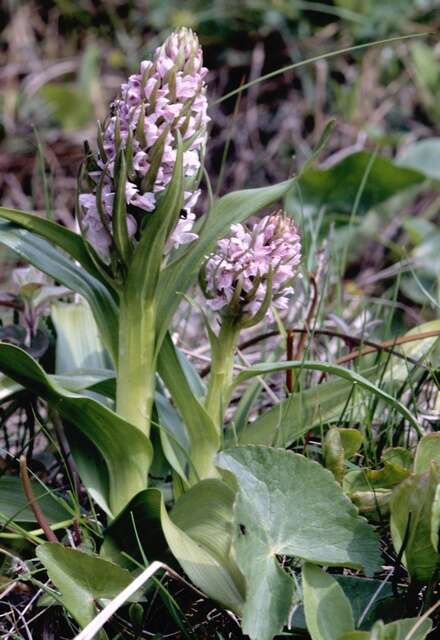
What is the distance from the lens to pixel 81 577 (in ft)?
3.35

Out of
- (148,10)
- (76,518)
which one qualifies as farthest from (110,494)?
(148,10)

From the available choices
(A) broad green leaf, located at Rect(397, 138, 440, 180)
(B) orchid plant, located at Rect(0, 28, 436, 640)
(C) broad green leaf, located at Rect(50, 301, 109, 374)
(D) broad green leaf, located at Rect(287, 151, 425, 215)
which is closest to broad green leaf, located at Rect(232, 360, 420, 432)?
(B) orchid plant, located at Rect(0, 28, 436, 640)

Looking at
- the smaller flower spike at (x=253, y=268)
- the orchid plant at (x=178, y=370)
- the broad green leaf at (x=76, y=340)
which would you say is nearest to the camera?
the orchid plant at (x=178, y=370)

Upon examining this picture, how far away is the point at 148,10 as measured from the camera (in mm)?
3936

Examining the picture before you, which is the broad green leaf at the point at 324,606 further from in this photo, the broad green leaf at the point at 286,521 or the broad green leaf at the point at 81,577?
the broad green leaf at the point at 81,577

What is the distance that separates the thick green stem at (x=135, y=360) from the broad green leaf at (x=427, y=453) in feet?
1.20

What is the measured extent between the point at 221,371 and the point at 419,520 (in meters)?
0.35

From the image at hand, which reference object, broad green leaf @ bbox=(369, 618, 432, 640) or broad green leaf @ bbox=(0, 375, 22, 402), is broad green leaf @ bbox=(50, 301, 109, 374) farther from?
broad green leaf @ bbox=(369, 618, 432, 640)

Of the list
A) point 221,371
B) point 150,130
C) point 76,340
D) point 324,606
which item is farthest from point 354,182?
point 324,606

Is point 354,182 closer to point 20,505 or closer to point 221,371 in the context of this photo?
point 221,371

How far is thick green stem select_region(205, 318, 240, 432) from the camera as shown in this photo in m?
1.19

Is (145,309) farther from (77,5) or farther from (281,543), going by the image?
(77,5)

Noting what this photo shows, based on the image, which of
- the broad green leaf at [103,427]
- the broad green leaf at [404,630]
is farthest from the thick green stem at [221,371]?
the broad green leaf at [404,630]

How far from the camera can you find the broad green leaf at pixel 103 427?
1.08 m
